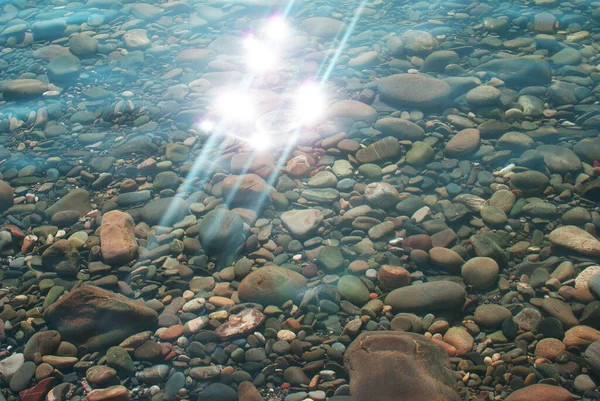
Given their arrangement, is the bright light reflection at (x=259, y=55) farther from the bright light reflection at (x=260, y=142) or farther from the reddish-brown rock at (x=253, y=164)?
the reddish-brown rock at (x=253, y=164)

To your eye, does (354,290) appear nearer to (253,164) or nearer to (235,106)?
(253,164)

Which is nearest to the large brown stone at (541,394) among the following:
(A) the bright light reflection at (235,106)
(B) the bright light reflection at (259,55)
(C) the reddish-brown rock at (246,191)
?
(C) the reddish-brown rock at (246,191)

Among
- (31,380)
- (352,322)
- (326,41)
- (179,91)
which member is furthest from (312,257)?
(326,41)

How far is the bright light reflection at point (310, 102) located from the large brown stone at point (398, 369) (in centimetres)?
253

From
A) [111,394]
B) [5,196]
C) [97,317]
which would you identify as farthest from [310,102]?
[111,394]

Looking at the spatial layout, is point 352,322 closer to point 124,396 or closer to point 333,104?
point 124,396

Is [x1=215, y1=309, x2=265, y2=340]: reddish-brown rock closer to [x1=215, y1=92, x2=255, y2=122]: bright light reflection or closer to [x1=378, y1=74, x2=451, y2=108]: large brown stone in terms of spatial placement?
[x1=215, y1=92, x2=255, y2=122]: bright light reflection

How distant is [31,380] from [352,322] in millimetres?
1797

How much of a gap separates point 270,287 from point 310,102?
237 cm

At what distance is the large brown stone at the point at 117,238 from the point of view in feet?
12.1

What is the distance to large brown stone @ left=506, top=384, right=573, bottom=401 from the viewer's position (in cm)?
262

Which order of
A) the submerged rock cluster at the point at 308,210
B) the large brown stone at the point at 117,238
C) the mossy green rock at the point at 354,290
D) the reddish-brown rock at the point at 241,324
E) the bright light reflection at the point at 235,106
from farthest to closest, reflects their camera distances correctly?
the bright light reflection at the point at 235,106
the large brown stone at the point at 117,238
the mossy green rock at the point at 354,290
the reddish-brown rock at the point at 241,324
the submerged rock cluster at the point at 308,210

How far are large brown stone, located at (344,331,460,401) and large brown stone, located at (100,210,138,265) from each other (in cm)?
167

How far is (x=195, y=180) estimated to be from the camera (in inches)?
173
